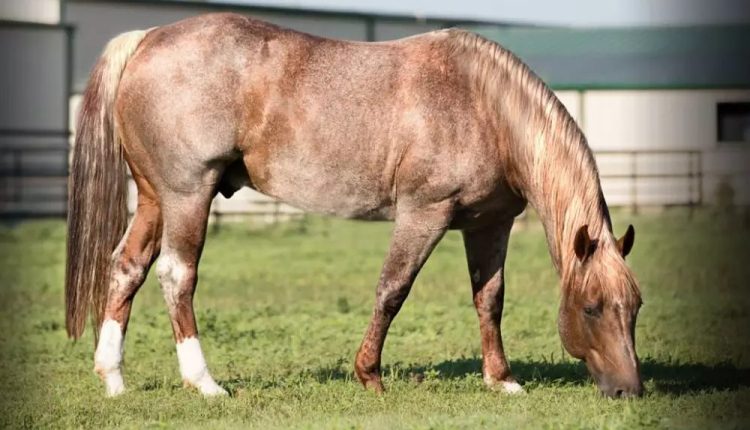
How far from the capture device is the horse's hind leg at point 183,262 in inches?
272

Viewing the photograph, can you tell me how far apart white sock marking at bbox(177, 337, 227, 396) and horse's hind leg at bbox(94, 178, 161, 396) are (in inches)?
14.3

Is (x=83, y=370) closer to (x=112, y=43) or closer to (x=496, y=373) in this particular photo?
(x=112, y=43)

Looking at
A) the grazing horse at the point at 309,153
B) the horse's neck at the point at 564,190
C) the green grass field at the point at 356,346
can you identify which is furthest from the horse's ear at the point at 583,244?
the green grass field at the point at 356,346

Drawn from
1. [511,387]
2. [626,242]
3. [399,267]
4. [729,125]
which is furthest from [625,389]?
[729,125]

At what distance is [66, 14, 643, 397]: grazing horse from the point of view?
6.80m

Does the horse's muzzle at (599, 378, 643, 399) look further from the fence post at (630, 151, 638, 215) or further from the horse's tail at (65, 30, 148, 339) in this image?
the fence post at (630, 151, 638, 215)

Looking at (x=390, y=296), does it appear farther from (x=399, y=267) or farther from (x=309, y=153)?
(x=309, y=153)

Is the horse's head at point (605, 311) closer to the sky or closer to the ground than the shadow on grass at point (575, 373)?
closer to the sky

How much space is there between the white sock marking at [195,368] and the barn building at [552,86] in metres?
14.0

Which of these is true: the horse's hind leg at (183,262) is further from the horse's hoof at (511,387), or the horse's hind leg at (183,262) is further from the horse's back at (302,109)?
the horse's hoof at (511,387)

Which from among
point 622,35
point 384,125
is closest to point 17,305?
point 384,125

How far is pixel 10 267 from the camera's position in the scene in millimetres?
16078

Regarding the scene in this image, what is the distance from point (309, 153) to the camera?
23.0 feet

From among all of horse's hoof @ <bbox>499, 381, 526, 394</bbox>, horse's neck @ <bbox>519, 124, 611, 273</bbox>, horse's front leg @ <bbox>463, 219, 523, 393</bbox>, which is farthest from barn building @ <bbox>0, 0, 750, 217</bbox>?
horse's neck @ <bbox>519, 124, 611, 273</bbox>
